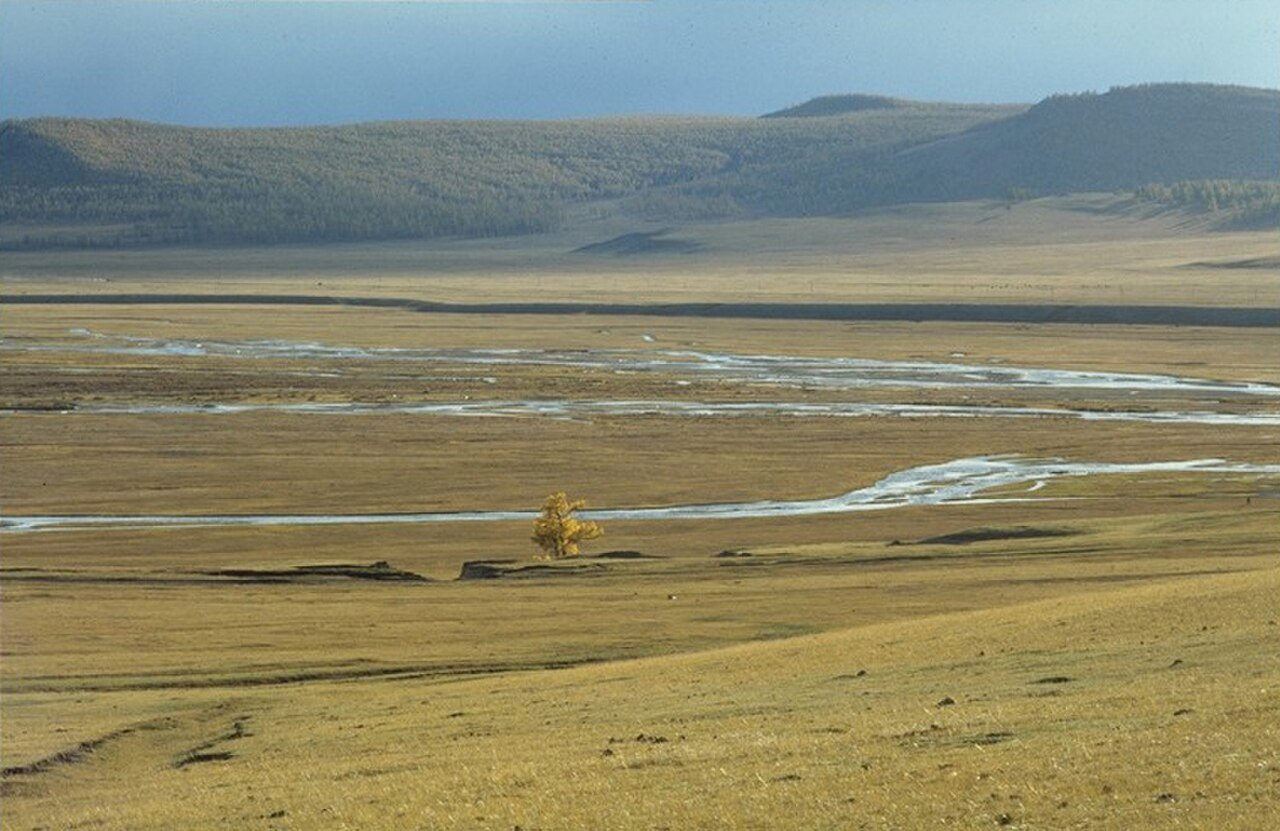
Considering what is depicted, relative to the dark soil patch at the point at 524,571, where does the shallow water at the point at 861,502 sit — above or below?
below

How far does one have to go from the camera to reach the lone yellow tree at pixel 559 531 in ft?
163

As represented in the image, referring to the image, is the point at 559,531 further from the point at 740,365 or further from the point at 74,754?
the point at 740,365

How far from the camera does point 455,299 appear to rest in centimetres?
15988

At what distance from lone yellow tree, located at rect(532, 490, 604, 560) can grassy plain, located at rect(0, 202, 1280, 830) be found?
0.83 metres

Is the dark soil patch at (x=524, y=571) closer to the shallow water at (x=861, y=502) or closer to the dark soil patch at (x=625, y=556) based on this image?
the dark soil patch at (x=625, y=556)

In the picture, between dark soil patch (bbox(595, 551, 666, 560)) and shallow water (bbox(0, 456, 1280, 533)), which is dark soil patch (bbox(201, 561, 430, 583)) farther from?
shallow water (bbox(0, 456, 1280, 533))

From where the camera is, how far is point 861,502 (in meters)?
59.0

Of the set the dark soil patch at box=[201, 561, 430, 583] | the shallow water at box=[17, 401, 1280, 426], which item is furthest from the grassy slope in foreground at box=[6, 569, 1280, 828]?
the shallow water at box=[17, 401, 1280, 426]

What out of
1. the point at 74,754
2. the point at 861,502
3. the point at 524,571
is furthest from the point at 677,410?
the point at 74,754

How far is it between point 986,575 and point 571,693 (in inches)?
611

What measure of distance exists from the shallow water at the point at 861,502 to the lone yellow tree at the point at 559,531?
205 inches

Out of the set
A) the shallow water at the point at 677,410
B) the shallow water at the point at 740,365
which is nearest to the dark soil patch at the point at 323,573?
the shallow water at the point at 677,410

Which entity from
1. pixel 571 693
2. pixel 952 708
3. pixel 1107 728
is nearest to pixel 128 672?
pixel 571 693

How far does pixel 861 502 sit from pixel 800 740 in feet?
129
